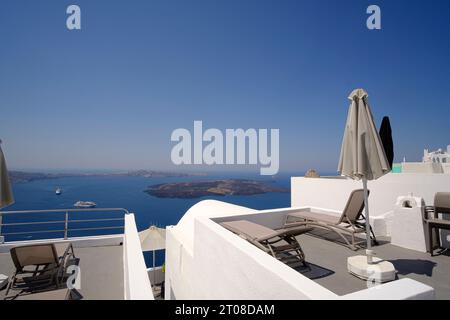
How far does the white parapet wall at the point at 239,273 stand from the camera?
179 centimetres

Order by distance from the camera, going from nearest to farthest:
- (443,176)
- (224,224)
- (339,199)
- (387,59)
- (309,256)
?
(309,256), (224,224), (443,176), (339,199), (387,59)

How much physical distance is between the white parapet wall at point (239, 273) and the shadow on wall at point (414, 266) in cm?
166

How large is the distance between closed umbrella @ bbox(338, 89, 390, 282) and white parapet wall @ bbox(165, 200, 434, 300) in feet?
4.49

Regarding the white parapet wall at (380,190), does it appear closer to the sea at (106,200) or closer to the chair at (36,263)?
the chair at (36,263)

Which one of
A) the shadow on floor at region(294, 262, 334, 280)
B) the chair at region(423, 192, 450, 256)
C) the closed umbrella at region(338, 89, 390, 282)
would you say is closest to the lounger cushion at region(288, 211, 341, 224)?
the chair at region(423, 192, 450, 256)

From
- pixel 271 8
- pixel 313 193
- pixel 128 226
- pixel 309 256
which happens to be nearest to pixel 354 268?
pixel 309 256

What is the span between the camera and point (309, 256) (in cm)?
385

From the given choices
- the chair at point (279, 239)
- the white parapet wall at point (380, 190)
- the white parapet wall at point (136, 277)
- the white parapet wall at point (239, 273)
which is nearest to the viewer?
the white parapet wall at point (239, 273)

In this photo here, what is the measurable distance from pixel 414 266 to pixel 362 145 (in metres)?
1.88

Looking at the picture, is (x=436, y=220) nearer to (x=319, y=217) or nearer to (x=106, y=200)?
(x=319, y=217)

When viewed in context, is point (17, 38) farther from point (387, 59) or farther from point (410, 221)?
point (387, 59)

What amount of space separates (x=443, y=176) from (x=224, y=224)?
6.82 m

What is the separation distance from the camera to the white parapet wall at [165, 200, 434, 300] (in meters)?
1.79

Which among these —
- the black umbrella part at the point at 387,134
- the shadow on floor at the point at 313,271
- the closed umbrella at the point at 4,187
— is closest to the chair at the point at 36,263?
the closed umbrella at the point at 4,187
